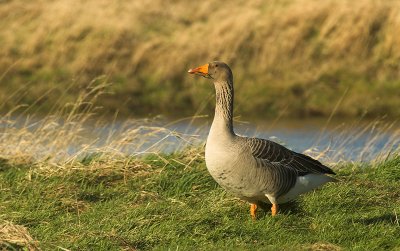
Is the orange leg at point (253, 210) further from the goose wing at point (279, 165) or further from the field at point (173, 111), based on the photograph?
the goose wing at point (279, 165)

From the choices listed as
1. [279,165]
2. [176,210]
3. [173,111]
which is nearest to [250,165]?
[279,165]

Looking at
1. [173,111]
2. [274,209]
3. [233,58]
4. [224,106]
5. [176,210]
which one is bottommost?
[173,111]

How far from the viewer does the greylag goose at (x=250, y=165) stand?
24.1 feet

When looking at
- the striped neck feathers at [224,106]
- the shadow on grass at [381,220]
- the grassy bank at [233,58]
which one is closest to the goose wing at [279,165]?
the striped neck feathers at [224,106]

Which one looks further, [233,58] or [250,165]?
[233,58]

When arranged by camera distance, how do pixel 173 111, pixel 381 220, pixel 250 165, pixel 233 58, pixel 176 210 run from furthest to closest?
pixel 233 58 → pixel 173 111 → pixel 176 210 → pixel 381 220 → pixel 250 165

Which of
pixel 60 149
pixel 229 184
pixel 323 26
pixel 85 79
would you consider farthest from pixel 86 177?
pixel 323 26

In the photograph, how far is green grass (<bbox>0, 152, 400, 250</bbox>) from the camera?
23.6ft

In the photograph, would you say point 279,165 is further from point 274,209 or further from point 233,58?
point 233,58

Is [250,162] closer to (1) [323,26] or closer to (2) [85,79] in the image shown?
(2) [85,79]

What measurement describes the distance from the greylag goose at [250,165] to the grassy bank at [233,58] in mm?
12279

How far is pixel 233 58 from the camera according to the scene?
74.1 feet

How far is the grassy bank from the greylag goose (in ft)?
40.3

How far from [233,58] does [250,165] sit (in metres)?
15.3
